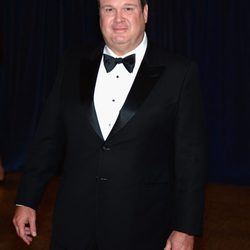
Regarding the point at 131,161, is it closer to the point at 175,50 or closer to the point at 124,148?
the point at 124,148

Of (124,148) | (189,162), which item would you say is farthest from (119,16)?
(189,162)

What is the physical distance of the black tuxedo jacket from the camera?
2.23m

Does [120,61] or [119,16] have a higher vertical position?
[119,16]

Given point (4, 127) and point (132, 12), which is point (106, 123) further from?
point (4, 127)

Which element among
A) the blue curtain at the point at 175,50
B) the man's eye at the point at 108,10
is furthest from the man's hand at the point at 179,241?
the blue curtain at the point at 175,50

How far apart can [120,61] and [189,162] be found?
45 centimetres

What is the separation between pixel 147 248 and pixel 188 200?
0.85ft

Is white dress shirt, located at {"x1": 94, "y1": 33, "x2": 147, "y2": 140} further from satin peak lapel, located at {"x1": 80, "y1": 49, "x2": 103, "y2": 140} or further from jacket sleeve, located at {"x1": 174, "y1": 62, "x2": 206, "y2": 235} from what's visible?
jacket sleeve, located at {"x1": 174, "y1": 62, "x2": 206, "y2": 235}

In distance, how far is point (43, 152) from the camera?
7.77ft

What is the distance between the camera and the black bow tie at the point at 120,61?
2297 millimetres

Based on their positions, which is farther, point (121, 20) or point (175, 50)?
point (175, 50)

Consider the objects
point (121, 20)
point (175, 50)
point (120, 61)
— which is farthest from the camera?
point (175, 50)

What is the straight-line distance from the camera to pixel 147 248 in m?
2.32

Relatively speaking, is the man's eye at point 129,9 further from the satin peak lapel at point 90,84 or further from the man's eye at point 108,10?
the satin peak lapel at point 90,84
